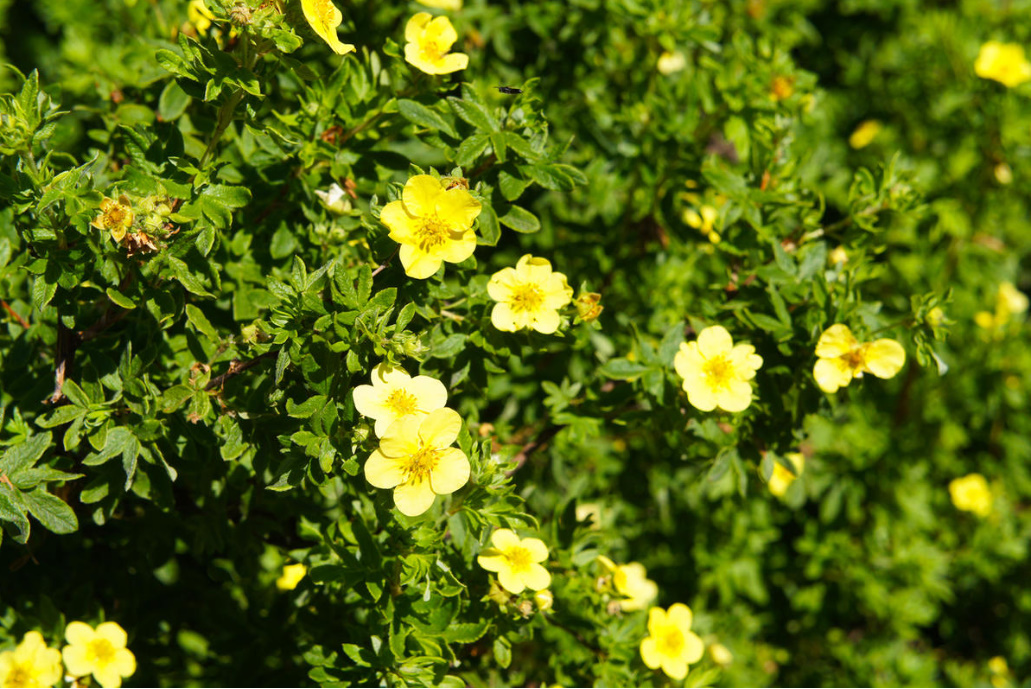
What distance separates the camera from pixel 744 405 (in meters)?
1.72

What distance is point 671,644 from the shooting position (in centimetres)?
205

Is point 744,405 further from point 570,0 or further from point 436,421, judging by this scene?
point 570,0

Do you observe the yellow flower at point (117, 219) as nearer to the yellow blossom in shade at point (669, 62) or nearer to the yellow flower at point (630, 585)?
the yellow flower at point (630, 585)

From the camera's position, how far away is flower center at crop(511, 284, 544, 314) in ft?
5.53

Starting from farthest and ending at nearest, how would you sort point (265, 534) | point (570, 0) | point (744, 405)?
point (570, 0) → point (265, 534) → point (744, 405)

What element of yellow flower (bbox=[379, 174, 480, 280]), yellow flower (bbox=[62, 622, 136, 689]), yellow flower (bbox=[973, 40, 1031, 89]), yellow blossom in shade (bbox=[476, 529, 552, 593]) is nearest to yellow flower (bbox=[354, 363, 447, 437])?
yellow flower (bbox=[379, 174, 480, 280])

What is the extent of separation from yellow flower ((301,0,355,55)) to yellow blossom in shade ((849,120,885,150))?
2.89 metres

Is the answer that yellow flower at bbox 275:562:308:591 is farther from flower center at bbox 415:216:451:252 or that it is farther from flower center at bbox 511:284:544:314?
flower center at bbox 415:216:451:252

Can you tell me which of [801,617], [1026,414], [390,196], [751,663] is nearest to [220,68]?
[390,196]

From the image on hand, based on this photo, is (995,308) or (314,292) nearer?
(314,292)

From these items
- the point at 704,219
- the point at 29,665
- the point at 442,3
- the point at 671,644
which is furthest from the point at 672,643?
the point at 442,3

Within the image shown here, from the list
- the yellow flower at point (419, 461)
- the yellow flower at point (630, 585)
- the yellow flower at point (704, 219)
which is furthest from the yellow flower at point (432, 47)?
the yellow flower at point (630, 585)

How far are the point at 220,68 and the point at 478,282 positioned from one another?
67 cm

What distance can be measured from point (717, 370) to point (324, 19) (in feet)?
3.56
